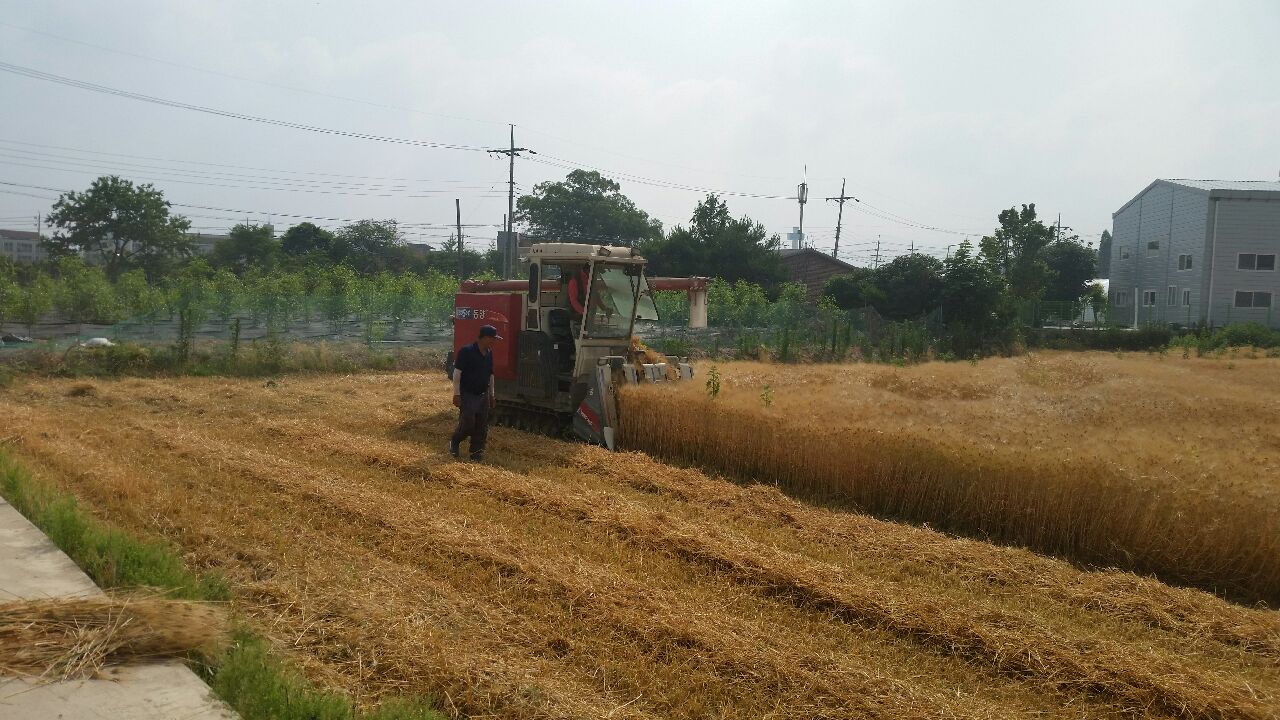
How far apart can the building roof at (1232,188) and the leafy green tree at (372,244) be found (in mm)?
42091

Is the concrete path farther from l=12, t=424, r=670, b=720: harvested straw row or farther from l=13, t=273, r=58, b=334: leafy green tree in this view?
l=13, t=273, r=58, b=334: leafy green tree

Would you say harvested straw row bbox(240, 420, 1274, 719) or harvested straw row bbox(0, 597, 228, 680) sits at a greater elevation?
harvested straw row bbox(0, 597, 228, 680)

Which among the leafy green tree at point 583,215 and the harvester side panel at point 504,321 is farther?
the leafy green tree at point 583,215

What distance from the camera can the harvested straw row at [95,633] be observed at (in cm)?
414

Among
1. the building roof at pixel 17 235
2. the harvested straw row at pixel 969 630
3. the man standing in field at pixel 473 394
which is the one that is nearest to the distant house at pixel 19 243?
the building roof at pixel 17 235

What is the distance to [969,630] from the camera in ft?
17.5

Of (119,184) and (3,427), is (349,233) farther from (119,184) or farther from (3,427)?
(3,427)

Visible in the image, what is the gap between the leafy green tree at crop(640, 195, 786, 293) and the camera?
42719 millimetres

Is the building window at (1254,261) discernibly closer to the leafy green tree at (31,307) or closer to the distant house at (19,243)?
the leafy green tree at (31,307)

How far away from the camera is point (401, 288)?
98.9 feet

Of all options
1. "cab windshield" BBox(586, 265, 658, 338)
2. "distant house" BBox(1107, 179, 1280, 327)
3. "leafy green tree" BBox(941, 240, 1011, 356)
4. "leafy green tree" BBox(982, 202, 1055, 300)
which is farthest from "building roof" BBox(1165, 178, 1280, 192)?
"cab windshield" BBox(586, 265, 658, 338)

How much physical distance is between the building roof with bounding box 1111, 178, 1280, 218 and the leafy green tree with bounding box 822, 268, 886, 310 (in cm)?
1462

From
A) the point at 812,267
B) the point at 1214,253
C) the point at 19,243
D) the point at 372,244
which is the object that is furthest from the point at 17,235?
the point at 1214,253

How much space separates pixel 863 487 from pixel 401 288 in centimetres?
2399
